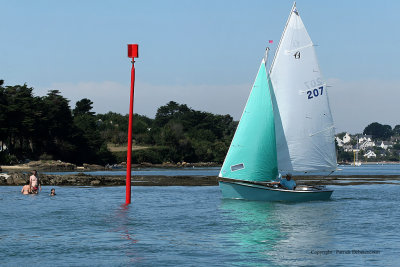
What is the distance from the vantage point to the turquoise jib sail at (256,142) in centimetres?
4175

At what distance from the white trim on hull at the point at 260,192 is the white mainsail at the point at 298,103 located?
1.90 m

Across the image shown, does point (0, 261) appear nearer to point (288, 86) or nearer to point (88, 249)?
point (88, 249)

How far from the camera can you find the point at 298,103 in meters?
42.8

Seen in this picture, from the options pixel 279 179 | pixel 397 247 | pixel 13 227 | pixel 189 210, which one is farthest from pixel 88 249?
pixel 279 179

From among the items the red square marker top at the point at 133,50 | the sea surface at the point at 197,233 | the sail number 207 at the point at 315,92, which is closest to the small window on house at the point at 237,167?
the sea surface at the point at 197,233

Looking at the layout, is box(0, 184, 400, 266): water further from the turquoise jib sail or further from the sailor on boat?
the turquoise jib sail

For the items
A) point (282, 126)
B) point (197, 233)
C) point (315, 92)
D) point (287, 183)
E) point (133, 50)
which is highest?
point (133, 50)

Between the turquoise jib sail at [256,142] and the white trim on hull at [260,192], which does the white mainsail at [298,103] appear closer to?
the turquoise jib sail at [256,142]

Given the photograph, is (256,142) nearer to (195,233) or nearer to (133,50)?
(133,50)

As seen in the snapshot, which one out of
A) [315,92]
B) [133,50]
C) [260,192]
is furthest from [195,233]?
[315,92]

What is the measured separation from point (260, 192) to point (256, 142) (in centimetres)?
319

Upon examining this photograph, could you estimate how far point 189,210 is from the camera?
131ft

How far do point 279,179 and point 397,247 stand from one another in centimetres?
1828

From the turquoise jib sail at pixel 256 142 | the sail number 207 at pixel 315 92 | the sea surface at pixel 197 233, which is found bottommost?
the sea surface at pixel 197 233
